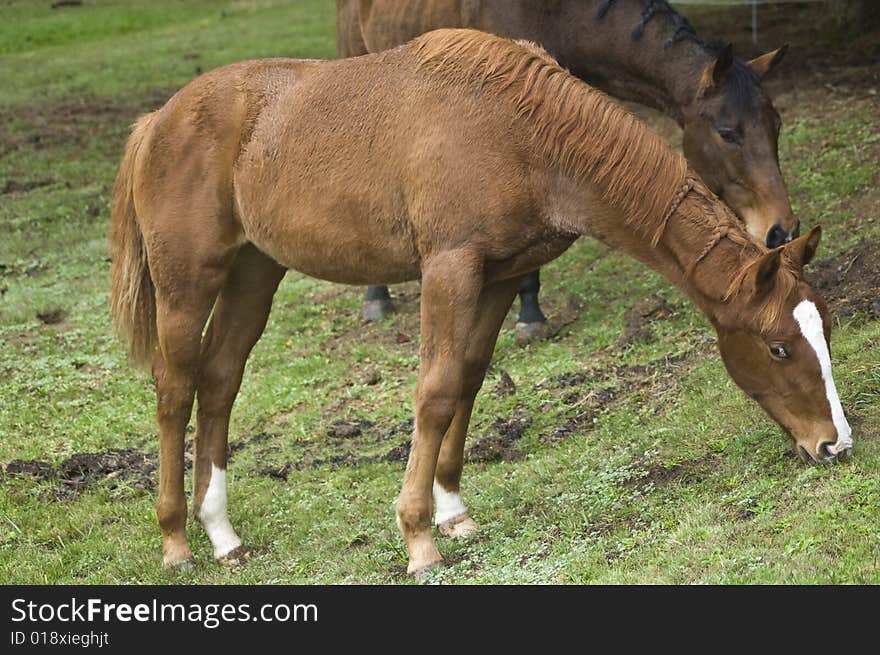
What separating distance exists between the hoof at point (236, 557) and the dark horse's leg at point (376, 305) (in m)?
3.91

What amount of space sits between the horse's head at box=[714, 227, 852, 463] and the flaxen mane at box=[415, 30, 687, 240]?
479mm

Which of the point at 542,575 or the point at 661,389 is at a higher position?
the point at 542,575

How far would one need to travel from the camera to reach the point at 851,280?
775 cm

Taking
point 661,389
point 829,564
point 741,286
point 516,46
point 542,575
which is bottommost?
point 661,389

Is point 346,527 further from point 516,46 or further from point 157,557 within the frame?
point 516,46

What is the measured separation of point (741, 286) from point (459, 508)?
1732 mm

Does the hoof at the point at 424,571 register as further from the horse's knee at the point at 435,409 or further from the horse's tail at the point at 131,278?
the horse's tail at the point at 131,278

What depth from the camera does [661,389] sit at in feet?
23.0

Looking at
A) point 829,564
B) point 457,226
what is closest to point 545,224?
point 457,226

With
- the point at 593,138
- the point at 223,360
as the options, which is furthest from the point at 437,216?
the point at 223,360

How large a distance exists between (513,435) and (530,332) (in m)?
1.77

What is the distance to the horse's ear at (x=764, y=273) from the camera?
462 centimetres

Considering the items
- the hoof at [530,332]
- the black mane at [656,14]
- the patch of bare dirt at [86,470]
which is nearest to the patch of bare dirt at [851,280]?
the black mane at [656,14]

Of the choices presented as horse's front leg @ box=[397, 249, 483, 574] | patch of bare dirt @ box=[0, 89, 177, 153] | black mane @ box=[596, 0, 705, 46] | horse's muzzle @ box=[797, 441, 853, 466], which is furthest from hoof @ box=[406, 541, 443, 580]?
patch of bare dirt @ box=[0, 89, 177, 153]
